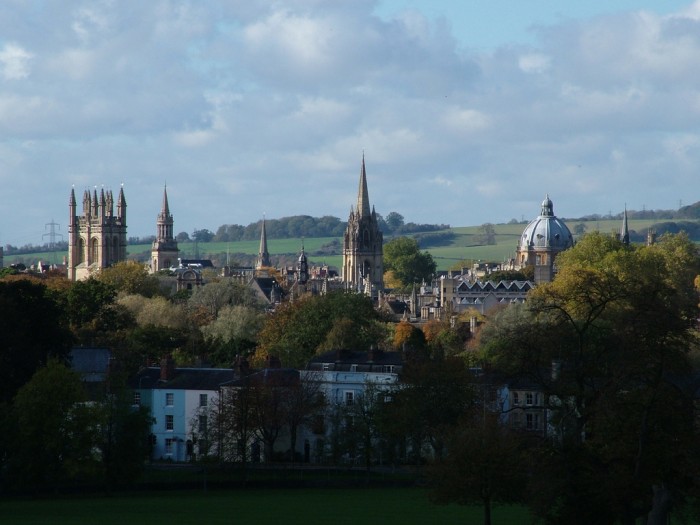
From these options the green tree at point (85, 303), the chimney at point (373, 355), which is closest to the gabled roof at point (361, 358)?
the chimney at point (373, 355)

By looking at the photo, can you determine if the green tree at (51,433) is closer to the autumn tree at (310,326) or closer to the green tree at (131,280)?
the autumn tree at (310,326)

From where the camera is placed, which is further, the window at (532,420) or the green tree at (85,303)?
the green tree at (85,303)

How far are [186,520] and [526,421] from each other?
2332 centimetres

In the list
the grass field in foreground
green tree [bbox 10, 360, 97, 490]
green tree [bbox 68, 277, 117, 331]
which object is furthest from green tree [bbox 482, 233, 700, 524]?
green tree [bbox 68, 277, 117, 331]

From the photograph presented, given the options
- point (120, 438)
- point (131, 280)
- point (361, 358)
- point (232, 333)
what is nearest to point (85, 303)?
point (232, 333)

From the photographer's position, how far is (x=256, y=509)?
6400 cm

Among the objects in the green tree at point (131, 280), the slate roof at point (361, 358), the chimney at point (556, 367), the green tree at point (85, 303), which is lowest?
the slate roof at point (361, 358)

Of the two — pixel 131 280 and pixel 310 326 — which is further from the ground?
pixel 131 280

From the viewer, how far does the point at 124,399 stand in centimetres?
7338

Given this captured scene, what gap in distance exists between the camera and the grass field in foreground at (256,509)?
5997 cm

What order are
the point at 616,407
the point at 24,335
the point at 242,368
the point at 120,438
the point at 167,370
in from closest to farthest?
the point at 616,407 → the point at 120,438 → the point at 24,335 → the point at 242,368 → the point at 167,370

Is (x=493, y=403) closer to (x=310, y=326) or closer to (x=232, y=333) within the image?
(x=310, y=326)

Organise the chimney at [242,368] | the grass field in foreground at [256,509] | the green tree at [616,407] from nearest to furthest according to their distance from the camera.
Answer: the green tree at [616,407], the grass field in foreground at [256,509], the chimney at [242,368]

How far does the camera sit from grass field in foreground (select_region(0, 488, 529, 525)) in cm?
5997
